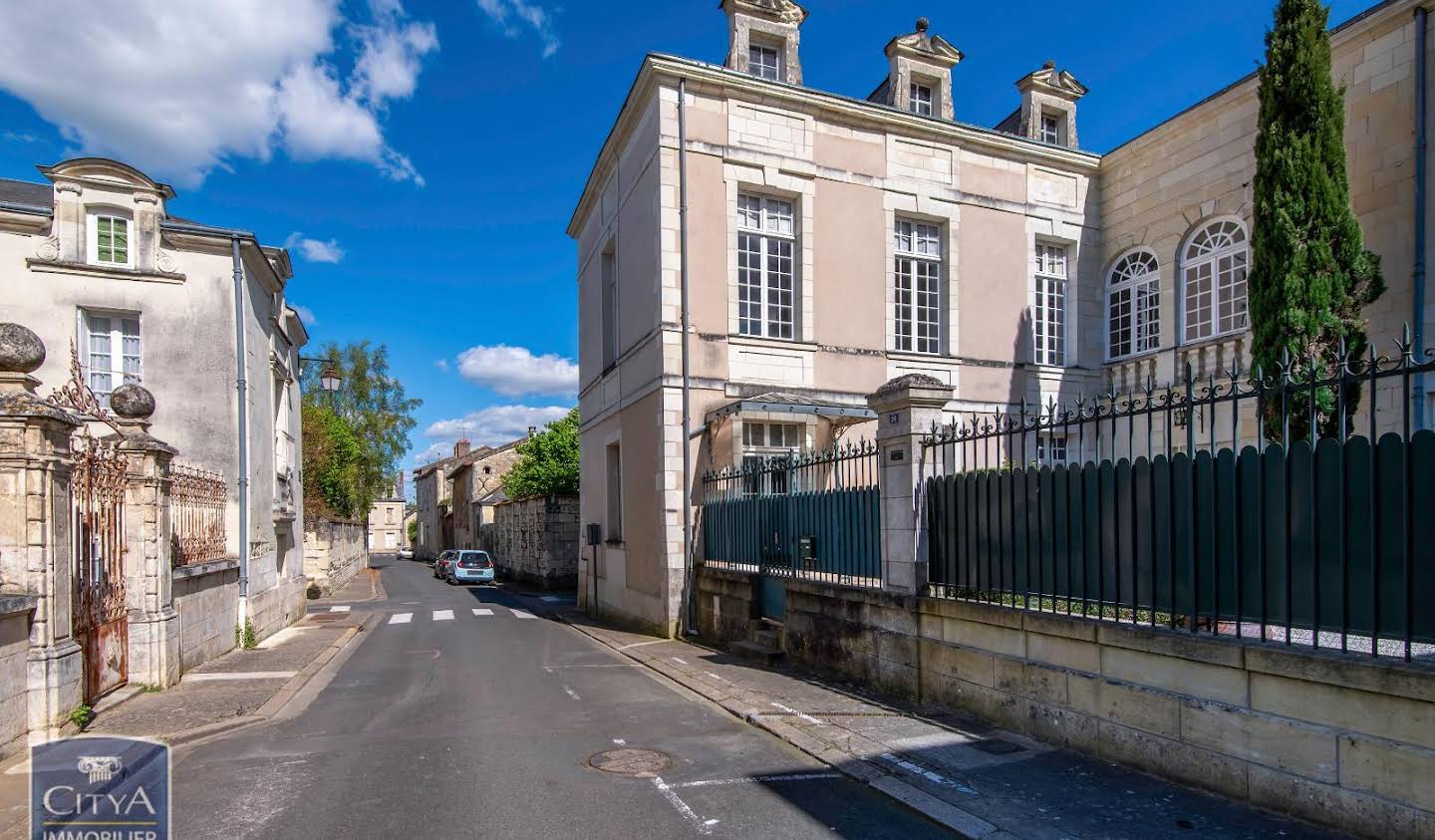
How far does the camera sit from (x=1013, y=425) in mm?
7043

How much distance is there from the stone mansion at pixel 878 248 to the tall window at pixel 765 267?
0.12 ft

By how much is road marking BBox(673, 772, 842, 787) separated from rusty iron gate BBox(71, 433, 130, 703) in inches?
241

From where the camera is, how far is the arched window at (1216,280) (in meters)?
13.4

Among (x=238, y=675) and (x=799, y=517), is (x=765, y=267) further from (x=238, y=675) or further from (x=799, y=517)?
(x=238, y=675)

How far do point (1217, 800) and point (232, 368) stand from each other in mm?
13366

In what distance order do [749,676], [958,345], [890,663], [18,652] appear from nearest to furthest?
1. [18,652]
2. [890,663]
3. [749,676]
4. [958,345]

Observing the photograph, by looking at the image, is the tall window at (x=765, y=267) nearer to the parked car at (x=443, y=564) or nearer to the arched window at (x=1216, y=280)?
the arched window at (x=1216, y=280)

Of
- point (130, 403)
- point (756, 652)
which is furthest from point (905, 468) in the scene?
point (130, 403)

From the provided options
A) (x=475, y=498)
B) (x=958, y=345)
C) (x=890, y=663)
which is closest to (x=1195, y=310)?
(x=958, y=345)

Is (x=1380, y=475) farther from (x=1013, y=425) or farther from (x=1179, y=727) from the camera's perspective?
(x=1013, y=425)

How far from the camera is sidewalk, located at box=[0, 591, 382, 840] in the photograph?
19.0 ft

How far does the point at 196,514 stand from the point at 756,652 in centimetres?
789

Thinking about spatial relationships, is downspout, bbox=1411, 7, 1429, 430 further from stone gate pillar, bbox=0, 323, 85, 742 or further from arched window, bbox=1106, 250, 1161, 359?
stone gate pillar, bbox=0, 323, 85, 742

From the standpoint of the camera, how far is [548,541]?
89.0 feet
